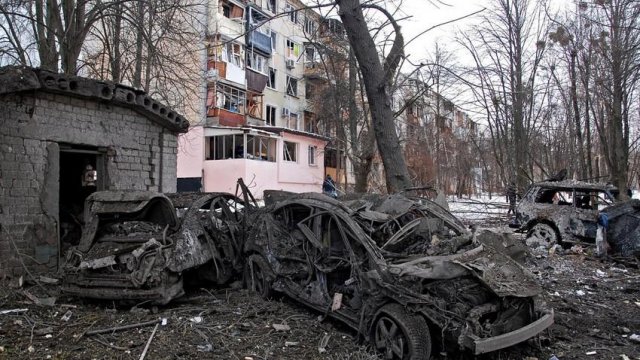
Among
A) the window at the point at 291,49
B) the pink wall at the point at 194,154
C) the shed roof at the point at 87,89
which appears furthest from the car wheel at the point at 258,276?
the window at the point at 291,49

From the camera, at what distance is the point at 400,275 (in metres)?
4.82

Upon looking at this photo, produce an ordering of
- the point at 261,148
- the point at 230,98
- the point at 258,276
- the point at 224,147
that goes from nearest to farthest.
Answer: the point at 258,276
the point at 224,147
the point at 261,148
the point at 230,98

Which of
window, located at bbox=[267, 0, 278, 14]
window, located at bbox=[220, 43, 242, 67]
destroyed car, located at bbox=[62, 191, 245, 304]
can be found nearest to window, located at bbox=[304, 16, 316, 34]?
window, located at bbox=[220, 43, 242, 67]

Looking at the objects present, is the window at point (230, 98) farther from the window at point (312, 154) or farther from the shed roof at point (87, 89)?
the shed roof at point (87, 89)

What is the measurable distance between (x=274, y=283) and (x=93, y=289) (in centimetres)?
255

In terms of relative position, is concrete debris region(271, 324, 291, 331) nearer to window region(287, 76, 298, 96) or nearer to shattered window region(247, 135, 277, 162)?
shattered window region(247, 135, 277, 162)

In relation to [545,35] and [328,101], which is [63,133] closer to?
[328,101]

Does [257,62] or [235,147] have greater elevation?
[257,62]

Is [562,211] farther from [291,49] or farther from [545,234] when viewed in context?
[291,49]

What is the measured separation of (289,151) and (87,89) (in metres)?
22.9

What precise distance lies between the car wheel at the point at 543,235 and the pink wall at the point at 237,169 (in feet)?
51.6

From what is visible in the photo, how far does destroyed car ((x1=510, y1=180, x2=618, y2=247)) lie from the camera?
38.9ft

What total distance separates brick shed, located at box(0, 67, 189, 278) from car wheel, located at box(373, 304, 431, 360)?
6746 millimetres

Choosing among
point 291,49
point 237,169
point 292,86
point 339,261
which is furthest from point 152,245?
point 291,49
